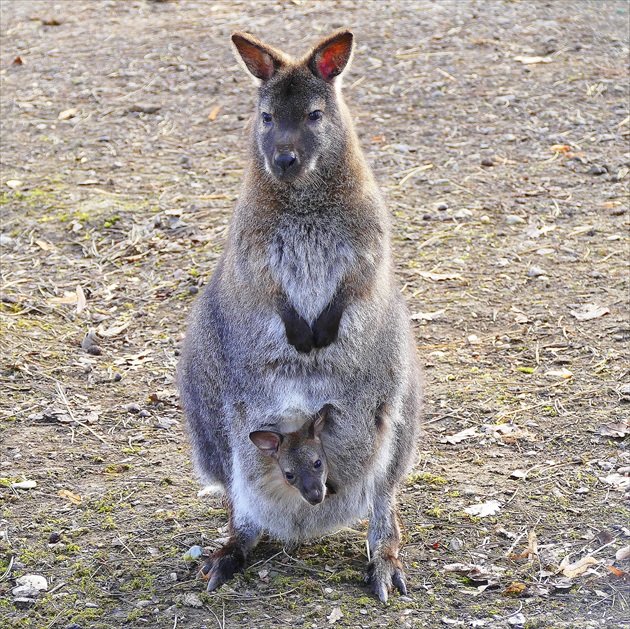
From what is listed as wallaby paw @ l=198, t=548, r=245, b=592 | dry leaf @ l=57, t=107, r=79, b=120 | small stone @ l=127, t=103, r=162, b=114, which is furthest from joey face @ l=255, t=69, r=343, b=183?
dry leaf @ l=57, t=107, r=79, b=120

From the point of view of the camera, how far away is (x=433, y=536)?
386 cm

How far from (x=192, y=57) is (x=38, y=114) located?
1497 millimetres

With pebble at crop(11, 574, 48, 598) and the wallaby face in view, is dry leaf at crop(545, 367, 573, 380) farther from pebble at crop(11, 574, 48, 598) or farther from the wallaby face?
pebble at crop(11, 574, 48, 598)

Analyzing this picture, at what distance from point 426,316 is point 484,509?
173cm

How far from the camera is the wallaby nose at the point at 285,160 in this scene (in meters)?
3.49

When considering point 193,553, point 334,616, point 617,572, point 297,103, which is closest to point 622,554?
point 617,572

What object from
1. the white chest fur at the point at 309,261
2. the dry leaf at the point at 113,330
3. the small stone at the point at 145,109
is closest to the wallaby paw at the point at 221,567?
the white chest fur at the point at 309,261

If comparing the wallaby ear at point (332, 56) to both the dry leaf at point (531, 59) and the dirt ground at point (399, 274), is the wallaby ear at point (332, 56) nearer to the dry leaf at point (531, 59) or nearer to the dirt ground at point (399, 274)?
the dirt ground at point (399, 274)

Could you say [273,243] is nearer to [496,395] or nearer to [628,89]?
[496,395]

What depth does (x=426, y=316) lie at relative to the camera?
552 cm

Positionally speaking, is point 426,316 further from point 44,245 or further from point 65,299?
point 44,245

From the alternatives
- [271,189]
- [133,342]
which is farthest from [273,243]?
[133,342]

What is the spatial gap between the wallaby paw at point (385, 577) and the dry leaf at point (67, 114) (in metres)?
5.46

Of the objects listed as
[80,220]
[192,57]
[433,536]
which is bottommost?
[433,536]
